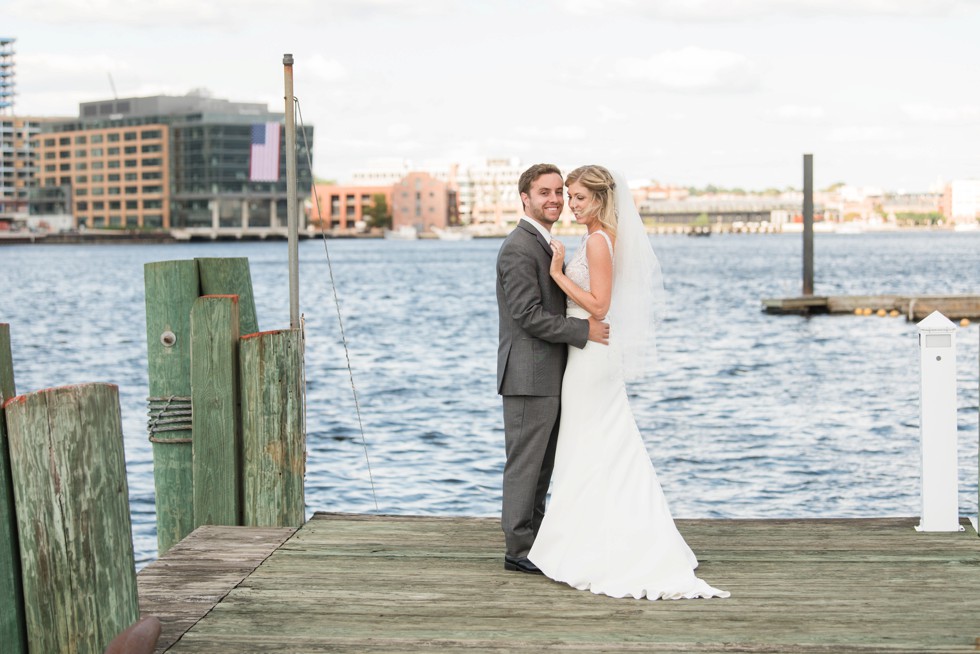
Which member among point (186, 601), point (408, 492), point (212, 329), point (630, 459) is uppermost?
point (212, 329)

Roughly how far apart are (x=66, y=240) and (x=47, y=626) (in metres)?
179

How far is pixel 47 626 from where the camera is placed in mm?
4641

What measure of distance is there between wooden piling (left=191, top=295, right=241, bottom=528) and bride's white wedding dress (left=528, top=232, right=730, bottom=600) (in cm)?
174

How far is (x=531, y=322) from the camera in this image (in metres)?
5.73

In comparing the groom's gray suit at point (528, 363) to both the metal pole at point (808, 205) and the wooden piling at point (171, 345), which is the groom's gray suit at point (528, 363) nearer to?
the wooden piling at point (171, 345)

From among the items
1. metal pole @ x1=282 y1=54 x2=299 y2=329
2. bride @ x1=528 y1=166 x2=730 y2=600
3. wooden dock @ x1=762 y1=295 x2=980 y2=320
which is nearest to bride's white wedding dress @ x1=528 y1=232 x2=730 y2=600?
bride @ x1=528 y1=166 x2=730 y2=600

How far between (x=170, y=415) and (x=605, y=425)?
2461mm

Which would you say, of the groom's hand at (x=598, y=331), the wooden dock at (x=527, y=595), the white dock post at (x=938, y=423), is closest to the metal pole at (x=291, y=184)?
the wooden dock at (x=527, y=595)

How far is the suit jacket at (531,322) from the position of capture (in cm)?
576

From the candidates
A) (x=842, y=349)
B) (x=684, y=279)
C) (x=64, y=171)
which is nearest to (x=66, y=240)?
(x=64, y=171)

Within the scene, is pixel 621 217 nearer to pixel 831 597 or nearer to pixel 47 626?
pixel 831 597

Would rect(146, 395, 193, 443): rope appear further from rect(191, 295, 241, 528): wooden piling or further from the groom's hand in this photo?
the groom's hand

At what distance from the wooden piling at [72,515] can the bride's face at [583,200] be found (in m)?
2.23

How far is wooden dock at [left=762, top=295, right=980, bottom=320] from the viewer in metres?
33.8
